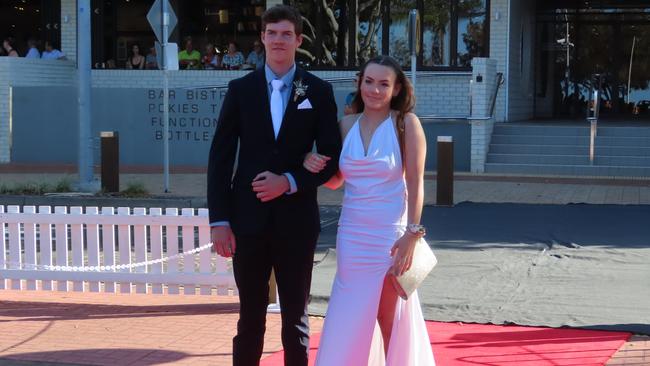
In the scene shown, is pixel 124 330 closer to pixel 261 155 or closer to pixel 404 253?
pixel 261 155

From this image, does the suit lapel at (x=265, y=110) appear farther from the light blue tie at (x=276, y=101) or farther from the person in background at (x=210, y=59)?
the person in background at (x=210, y=59)

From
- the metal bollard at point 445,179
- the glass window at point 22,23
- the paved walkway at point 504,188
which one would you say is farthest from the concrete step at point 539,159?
the glass window at point 22,23

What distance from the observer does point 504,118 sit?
2095 cm

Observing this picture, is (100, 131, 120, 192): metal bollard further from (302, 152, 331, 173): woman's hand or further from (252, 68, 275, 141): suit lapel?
(302, 152, 331, 173): woman's hand

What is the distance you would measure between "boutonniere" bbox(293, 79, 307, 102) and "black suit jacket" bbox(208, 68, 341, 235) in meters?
0.01

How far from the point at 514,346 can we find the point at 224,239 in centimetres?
246

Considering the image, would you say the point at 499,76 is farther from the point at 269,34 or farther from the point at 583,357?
the point at 269,34

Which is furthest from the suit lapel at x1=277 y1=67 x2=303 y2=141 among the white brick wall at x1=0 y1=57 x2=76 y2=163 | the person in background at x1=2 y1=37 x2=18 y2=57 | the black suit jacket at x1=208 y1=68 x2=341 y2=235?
the person in background at x1=2 y1=37 x2=18 y2=57

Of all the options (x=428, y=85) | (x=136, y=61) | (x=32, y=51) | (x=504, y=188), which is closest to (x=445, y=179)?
(x=504, y=188)

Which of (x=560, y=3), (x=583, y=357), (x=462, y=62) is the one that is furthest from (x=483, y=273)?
(x=560, y=3)

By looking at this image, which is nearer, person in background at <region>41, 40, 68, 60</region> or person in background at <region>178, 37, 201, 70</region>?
person in background at <region>178, 37, 201, 70</region>

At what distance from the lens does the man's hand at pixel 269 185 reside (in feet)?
13.8

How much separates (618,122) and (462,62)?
3.66m

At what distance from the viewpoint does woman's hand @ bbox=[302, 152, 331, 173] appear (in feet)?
14.0
